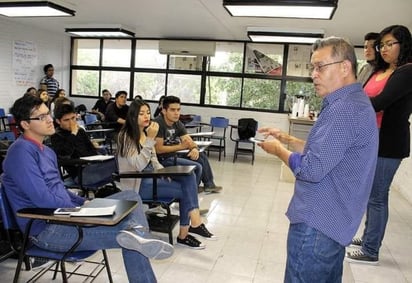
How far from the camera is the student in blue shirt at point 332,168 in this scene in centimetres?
131

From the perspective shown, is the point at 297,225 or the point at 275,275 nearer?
the point at 297,225

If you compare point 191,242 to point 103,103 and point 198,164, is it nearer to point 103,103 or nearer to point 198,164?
point 198,164

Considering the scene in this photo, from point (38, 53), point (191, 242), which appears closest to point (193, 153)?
point (191, 242)

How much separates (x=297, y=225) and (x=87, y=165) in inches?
82.9

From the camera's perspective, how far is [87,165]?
306 centimetres

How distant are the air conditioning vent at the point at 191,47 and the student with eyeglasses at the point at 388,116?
529cm

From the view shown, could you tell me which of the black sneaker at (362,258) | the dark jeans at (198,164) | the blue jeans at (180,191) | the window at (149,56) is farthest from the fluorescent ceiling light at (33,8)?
the black sneaker at (362,258)

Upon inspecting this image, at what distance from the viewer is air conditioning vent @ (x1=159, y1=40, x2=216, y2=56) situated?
763 centimetres

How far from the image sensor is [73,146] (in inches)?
132

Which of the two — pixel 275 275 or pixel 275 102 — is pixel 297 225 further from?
pixel 275 102

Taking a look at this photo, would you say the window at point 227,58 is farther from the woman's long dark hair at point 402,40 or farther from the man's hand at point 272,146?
the man's hand at point 272,146

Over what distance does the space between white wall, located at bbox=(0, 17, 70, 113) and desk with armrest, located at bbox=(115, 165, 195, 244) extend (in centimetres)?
544

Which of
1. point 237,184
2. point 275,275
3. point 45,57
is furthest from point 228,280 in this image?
point 45,57

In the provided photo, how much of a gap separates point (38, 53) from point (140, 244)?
7.38 metres
